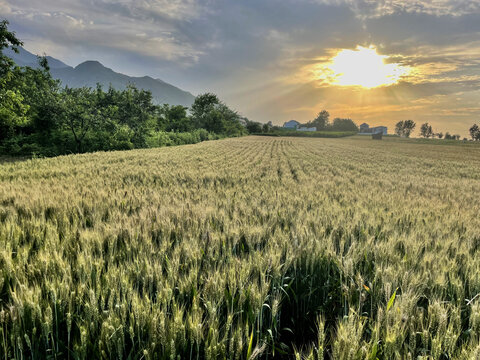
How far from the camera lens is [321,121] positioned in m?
189

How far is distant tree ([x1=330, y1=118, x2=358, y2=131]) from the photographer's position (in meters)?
175

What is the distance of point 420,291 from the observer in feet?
5.23

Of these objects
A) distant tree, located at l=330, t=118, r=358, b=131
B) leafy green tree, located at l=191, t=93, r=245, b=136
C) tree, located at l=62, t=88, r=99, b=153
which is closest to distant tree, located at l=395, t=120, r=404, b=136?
distant tree, located at l=330, t=118, r=358, b=131

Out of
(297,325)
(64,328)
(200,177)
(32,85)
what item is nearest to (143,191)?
(200,177)

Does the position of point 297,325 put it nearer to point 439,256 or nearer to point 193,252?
point 193,252

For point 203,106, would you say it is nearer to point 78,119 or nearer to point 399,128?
point 78,119

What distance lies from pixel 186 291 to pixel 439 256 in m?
2.15

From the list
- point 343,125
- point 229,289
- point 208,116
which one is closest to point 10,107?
Result: point 229,289

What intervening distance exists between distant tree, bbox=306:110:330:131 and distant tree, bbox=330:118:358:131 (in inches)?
270

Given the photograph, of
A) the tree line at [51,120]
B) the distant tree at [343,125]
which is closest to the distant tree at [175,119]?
the tree line at [51,120]

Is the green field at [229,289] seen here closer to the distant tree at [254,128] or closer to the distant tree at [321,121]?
the distant tree at [254,128]

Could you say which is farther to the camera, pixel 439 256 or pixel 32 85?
pixel 32 85

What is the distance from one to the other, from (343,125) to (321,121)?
18559mm

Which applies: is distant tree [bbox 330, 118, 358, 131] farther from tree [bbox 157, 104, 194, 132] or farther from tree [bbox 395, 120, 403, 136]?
tree [bbox 157, 104, 194, 132]
